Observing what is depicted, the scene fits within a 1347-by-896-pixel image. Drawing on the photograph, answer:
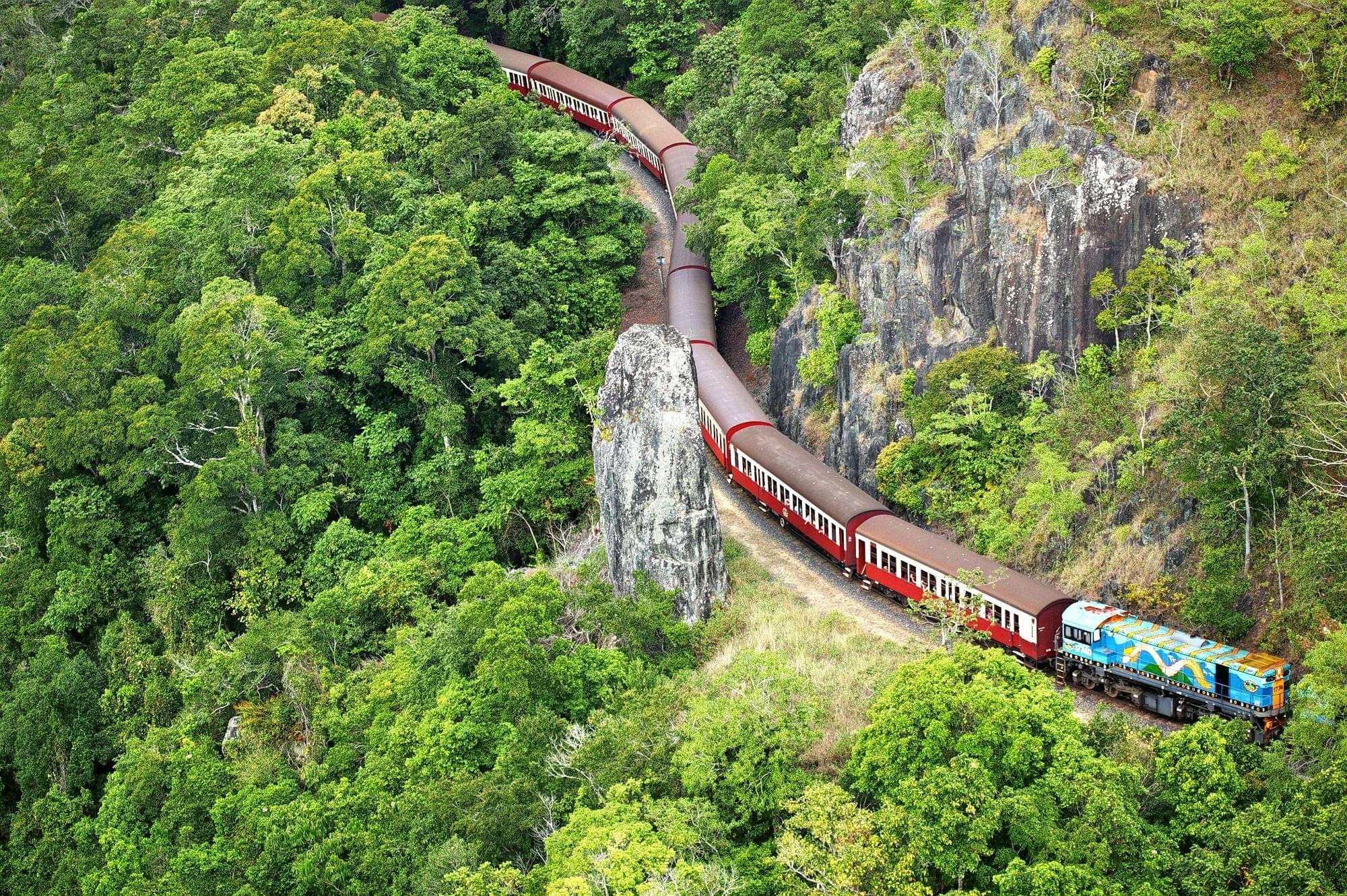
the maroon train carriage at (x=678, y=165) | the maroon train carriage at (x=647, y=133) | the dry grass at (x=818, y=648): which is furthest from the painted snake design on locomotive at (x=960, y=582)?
the maroon train carriage at (x=647, y=133)

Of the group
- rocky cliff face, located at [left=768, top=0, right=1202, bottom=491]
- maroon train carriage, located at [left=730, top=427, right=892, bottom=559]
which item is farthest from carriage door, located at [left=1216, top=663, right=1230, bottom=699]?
rocky cliff face, located at [left=768, top=0, right=1202, bottom=491]

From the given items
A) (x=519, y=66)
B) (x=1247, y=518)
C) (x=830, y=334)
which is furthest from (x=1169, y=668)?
(x=519, y=66)

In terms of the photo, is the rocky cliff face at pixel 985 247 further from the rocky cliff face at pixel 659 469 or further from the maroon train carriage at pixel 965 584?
the rocky cliff face at pixel 659 469

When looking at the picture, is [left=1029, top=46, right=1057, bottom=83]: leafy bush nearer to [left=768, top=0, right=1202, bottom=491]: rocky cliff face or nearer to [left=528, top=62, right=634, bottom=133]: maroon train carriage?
[left=768, top=0, right=1202, bottom=491]: rocky cliff face

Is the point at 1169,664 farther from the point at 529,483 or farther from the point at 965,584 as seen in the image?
the point at 529,483

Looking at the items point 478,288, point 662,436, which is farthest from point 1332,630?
point 478,288
